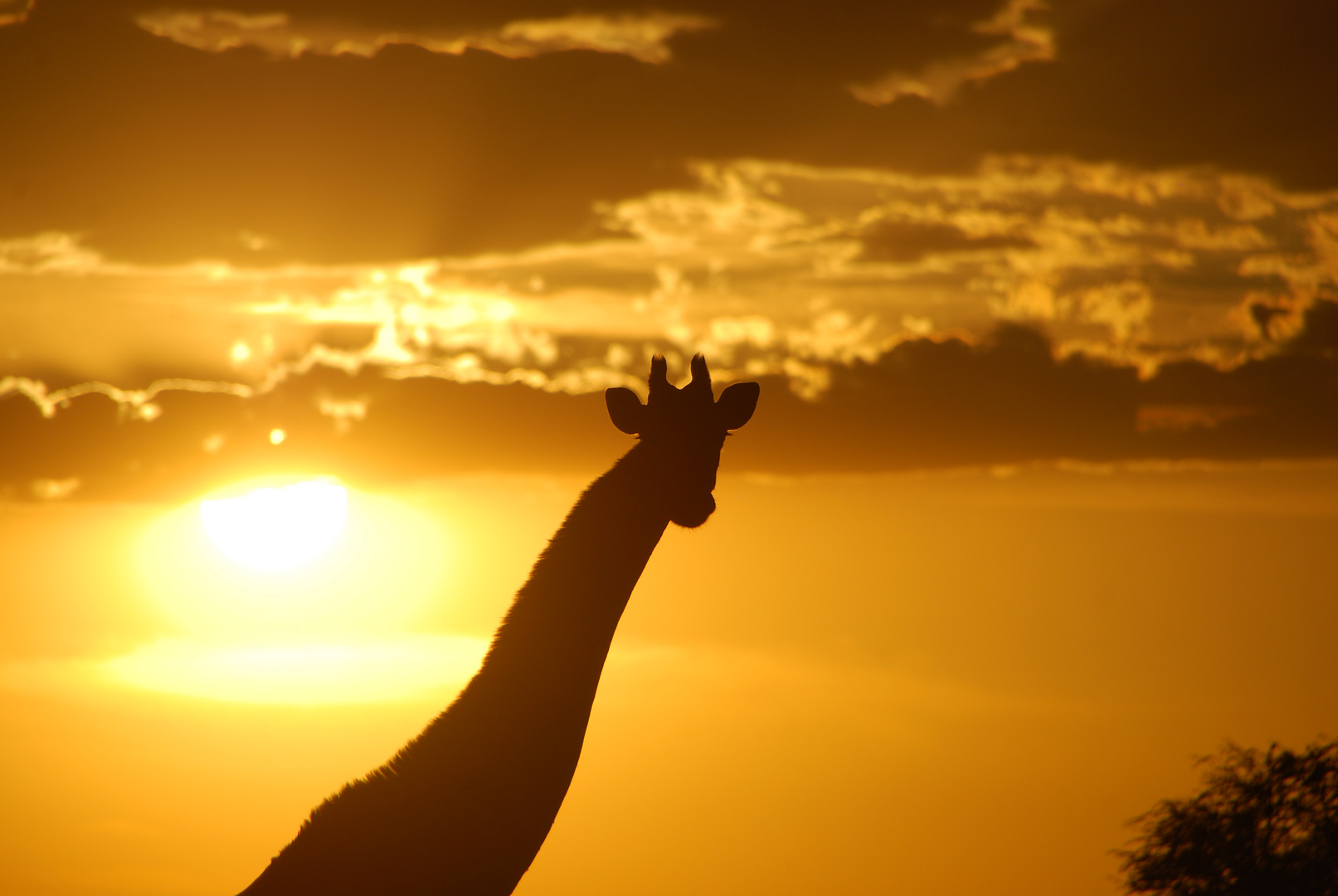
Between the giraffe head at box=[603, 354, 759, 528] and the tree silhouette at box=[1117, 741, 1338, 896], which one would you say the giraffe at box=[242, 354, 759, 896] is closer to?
the giraffe head at box=[603, 354, 759, 528]

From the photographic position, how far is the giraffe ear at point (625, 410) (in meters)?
10.8

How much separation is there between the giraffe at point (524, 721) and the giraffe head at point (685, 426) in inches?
0.4

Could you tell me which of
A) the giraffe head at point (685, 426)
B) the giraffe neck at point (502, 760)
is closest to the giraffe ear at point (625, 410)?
the giraffe head at point (685, 426)

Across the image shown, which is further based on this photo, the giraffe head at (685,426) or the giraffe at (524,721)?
the giraffe head at (685,426)

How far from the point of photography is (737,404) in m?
10.9

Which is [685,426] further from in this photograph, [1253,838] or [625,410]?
[1253,838]

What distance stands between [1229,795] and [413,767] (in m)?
30.8

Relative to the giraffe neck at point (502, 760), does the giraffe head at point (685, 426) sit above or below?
above

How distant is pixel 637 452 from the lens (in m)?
10.9

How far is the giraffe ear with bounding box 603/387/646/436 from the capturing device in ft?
35.4

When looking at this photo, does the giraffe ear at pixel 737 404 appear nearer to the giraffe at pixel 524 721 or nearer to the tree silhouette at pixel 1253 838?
the giraffe at pixel 524 721

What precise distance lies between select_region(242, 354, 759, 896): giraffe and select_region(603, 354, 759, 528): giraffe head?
0.01 m

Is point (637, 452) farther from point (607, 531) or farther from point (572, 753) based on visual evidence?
point (572, 753)

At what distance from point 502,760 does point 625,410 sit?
9.68 feet
